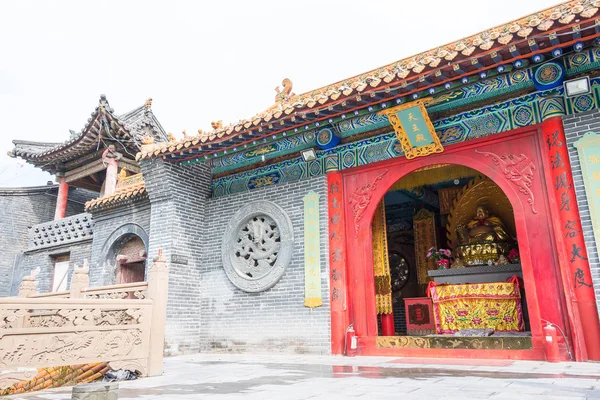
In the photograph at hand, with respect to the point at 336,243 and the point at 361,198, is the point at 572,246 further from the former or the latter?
the point at 336,243

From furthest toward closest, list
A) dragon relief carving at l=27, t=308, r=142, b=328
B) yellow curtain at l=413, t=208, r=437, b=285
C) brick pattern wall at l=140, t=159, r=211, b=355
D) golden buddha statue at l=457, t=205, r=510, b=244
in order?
yellow curtain at l=413, t=208, r=437, b=285 < golden buddha statue at l=457, t=205, r=510, b=244 < brick pattern wall at l=140, t=159, r=211, b=355 < dragon relief carving at l=27, t=308, r=142, b=328

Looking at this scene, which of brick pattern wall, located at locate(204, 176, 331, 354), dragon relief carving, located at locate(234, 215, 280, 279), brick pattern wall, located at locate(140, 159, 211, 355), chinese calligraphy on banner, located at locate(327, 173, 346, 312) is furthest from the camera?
brick pattern wall, located at locate(140, 159, 211, 355)

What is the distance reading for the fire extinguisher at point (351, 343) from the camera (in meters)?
6.23

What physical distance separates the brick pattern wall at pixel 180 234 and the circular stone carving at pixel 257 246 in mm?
672

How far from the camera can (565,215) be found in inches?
201

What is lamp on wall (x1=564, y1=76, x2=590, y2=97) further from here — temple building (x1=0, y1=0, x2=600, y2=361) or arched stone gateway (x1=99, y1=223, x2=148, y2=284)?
arched stone gateway (x1=99, y1=223, x2=148, y2=284)

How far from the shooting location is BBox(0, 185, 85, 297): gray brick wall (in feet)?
44.3

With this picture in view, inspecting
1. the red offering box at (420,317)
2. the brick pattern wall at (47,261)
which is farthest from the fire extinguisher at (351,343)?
the brick pattern wall at (47,261)

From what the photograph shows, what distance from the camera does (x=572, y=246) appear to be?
4992 millimetres

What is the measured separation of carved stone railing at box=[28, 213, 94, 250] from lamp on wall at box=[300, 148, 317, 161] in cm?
645

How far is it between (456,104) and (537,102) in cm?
97

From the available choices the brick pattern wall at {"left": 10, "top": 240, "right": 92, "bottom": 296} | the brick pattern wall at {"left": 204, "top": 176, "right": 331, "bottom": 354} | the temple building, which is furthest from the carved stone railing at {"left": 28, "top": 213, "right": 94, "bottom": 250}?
the brick pattern wall at {"left": 204, "top": 176, "right": 331, "bottom": 354}

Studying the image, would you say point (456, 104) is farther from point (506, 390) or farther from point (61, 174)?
point (61, 174)

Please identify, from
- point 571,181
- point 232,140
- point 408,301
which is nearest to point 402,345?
point 408,301
